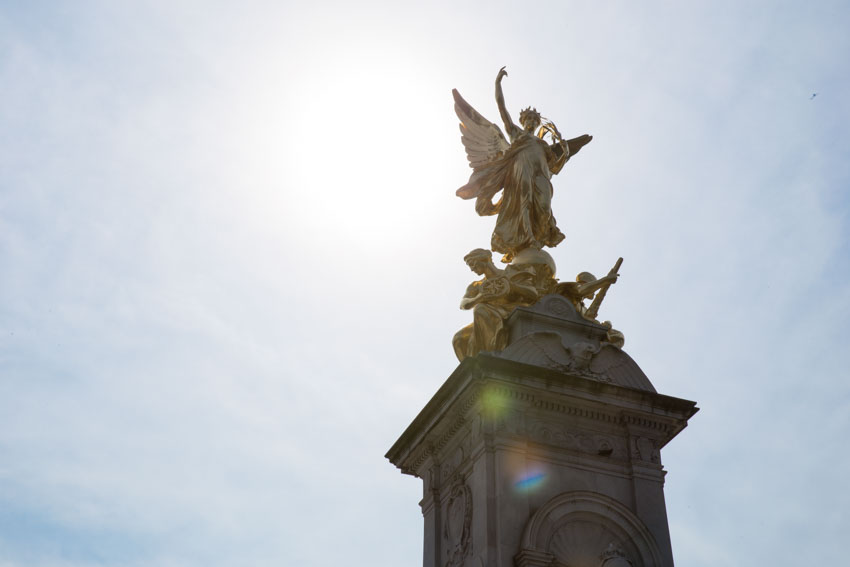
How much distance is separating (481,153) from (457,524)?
723 centimetres

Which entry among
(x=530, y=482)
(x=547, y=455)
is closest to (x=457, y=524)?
(x=530, y=482)

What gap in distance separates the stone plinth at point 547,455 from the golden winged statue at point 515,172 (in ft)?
6.86

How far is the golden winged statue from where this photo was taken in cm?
1723

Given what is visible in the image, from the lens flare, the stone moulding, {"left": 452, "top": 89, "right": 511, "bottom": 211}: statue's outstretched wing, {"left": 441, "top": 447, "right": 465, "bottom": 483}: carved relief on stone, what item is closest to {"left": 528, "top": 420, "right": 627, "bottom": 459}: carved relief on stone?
the stone moulding

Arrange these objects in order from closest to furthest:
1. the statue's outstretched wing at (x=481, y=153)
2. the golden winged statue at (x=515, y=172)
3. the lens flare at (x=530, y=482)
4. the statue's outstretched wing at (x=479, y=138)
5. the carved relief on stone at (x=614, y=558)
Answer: the carved relief on stone at (x=614, y=558) < the lens flare at (x=530, y=482) < the golden winged statue at (x=515, y=172) < the statue's outstretched wing at (x=481, y=153) < the statue's outstretched wing at (x=479, y=138)

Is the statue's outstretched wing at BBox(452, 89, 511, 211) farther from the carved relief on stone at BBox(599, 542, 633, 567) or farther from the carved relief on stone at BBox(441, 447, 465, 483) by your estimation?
the carved relief on stone at BBox(599, 542, 633, 567)

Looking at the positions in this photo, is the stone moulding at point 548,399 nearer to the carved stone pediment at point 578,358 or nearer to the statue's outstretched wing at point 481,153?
the carved stone pediment at point 578,358

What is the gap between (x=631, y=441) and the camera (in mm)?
14609

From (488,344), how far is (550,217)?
2891mm

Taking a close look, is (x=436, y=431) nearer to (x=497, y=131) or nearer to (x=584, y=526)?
(x=584, y=526)

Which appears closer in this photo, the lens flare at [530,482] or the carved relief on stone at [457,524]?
the lens flare at [530,482]

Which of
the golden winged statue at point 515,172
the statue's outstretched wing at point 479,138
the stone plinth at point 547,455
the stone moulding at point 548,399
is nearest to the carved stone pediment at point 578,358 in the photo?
the stone plinth at point 547,455

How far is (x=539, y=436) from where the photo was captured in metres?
14.1

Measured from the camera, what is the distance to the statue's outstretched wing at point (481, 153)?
18.0 metres
